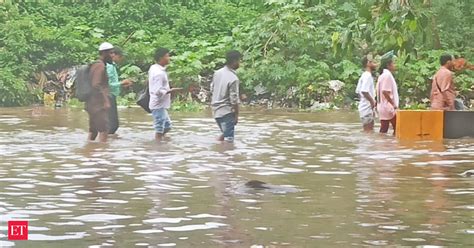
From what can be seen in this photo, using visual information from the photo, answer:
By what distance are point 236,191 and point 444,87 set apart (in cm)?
797

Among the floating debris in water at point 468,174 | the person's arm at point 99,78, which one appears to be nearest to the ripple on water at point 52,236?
the floating debris in water at point 468,174

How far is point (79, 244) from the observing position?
24.2 ft

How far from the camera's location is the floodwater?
7.82 meters

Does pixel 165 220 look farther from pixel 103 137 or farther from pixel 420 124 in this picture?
pixel 420 124

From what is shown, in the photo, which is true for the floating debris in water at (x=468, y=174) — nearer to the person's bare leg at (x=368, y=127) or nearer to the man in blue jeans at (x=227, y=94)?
the man in blue jeans at (x=227, y=94)

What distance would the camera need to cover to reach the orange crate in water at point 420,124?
16.9 m

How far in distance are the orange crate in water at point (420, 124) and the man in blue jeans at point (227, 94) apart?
9.96ft

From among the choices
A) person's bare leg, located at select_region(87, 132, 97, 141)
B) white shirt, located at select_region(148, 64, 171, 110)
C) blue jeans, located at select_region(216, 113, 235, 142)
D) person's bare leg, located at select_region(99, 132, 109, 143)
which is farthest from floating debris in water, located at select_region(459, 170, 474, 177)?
person's bare leg, located at select_region(87, 132, 97, 141)

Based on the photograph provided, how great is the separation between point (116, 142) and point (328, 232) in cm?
836

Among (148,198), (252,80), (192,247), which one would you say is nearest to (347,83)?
(252,80)

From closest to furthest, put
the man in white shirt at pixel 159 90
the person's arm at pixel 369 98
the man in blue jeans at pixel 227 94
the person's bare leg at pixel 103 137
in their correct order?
the man in blue jeans at pixel 227 94 < the person's bare leg at pixel 103 137 < the man in white shirt at pixel 159 90 < the person's arm at pixel 369 98

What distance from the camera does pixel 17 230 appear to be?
7.75 m

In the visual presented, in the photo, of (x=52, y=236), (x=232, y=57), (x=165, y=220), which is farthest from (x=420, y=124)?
(x=52, y=236)

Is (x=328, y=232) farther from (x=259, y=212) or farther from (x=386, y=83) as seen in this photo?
(x=386, y=83)
